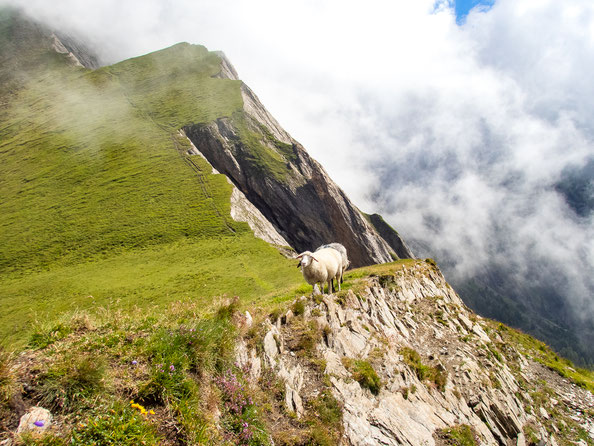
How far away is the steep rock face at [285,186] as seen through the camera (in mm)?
101312

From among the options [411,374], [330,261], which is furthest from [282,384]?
[330,261]

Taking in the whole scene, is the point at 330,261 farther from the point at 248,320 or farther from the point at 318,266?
the point at 248,320

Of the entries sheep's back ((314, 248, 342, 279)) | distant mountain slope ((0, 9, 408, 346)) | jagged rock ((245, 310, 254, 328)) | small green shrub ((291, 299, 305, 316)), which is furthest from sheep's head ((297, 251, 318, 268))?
distant mountain slope ((0, 9, 408, 346))

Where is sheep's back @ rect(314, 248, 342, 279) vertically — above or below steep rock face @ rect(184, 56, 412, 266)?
below

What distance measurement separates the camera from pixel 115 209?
63594mm

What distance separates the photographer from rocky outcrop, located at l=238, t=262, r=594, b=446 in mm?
8727

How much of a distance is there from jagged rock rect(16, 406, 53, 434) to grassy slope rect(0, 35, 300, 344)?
486 cm

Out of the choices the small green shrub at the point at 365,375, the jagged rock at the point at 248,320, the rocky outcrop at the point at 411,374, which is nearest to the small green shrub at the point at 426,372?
the rocky outcrop at the point at 411,374

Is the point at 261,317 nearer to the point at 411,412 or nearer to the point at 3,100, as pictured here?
the point at 411,412

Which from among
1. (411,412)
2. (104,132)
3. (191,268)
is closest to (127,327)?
(411,412)

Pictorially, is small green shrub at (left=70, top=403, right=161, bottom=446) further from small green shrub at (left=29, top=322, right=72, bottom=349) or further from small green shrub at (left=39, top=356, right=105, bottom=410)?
small green shrub at (left=29, top=322, right=72, bottom=349)

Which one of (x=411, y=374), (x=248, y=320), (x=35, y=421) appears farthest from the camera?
(x=411, y=374)

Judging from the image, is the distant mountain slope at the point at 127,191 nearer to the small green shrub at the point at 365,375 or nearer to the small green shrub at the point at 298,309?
the small green shrub at the point at 298,309

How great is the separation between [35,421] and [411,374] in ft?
40.1
